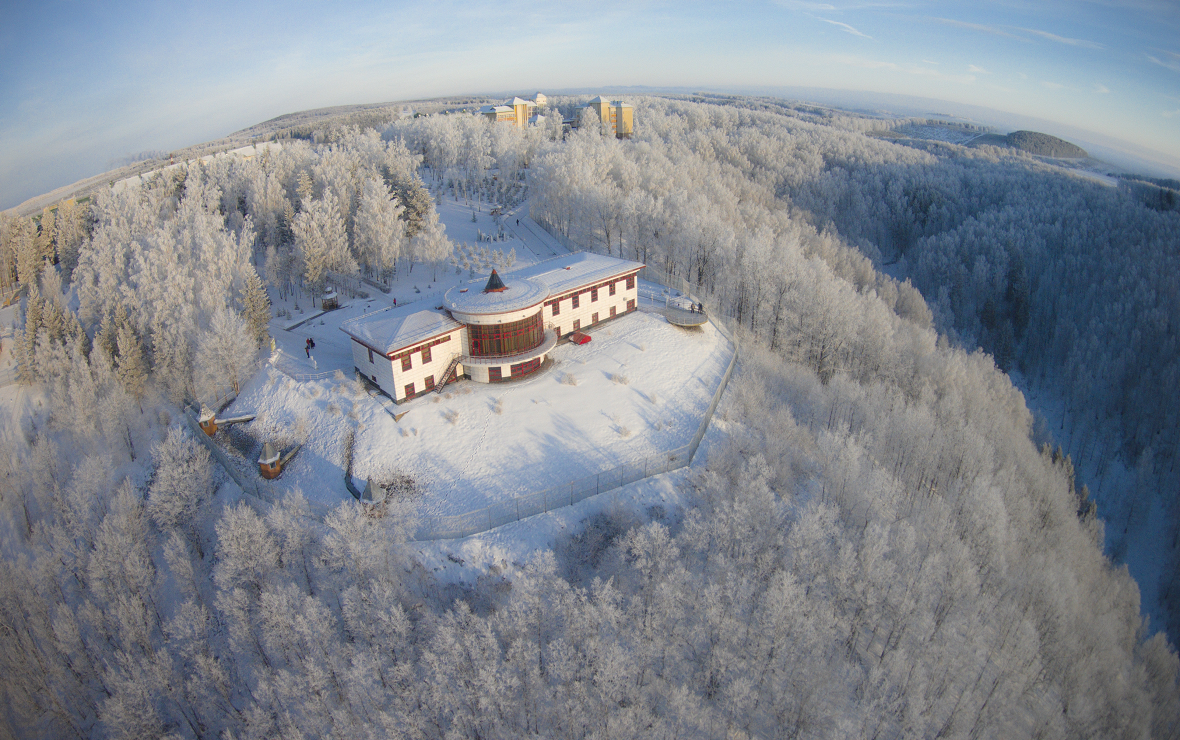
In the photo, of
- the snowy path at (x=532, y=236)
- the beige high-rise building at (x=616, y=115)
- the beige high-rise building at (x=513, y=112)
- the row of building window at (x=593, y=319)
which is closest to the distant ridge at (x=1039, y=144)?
the beige high-rise building at (x=616, y=115)

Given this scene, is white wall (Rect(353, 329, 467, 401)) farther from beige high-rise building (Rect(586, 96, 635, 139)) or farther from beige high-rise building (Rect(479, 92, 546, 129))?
beige high-rise building (Rect(586, 96, 635, 139))

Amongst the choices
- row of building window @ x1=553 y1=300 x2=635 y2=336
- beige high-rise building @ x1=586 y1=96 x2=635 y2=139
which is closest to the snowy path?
row of building window @ x1=553 y1=300 x2=635 y2=336

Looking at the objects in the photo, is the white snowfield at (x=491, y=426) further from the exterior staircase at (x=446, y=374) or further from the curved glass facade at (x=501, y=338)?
the curved glass facade at (x=501, y=338)

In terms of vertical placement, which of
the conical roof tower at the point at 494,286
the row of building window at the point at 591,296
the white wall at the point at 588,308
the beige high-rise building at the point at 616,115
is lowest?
the white wall at the point at 588,308

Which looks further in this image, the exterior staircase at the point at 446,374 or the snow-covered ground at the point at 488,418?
the exterior staircase at the point at 446,374

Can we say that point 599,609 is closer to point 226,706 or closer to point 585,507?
point 585,507

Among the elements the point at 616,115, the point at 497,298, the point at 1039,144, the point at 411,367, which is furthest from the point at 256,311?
the point at 1039,144

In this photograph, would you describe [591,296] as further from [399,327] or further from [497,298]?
[399,327]
